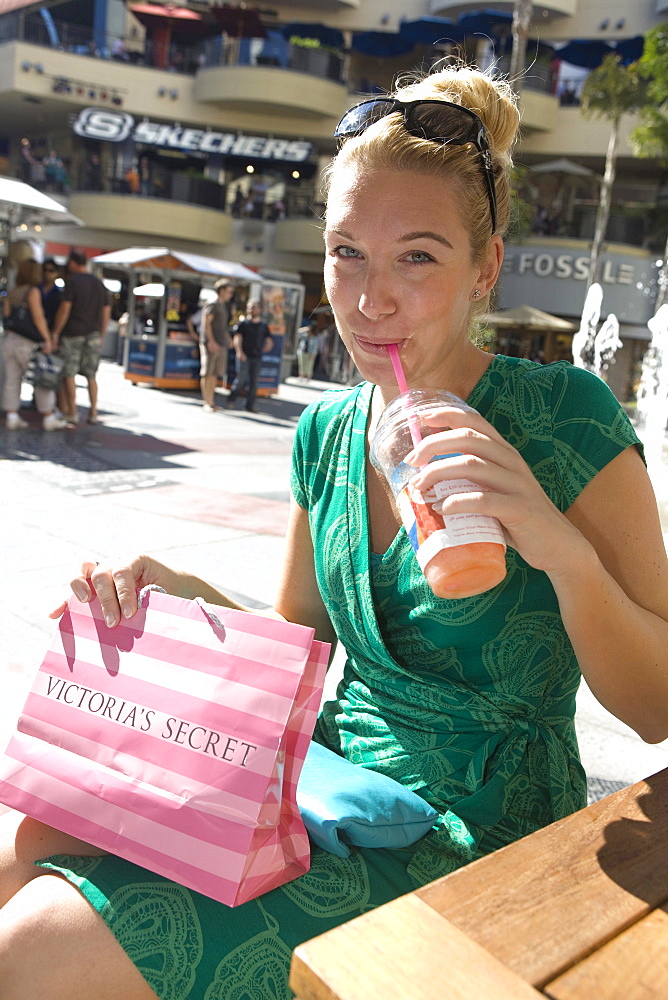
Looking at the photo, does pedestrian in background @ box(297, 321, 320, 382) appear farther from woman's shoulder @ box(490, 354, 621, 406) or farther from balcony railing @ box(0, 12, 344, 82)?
woman's shoulder @ box(490, 354, 621, 406)

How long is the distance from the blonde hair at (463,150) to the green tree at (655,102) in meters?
19.6

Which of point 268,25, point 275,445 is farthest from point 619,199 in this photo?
point 275,445

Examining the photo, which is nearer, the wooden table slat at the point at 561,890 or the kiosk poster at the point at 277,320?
the wooden table slat at the point at 561,890

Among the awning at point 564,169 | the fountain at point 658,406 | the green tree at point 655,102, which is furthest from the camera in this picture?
the awning at point 564,169

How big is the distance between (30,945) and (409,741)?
658mm

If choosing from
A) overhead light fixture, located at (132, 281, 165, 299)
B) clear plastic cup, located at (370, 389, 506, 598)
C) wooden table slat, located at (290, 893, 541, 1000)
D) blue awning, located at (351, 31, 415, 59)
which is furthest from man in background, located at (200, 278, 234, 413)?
blue awning, located at (351, 31, 415, 59)

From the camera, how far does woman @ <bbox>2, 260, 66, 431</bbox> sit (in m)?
8.98

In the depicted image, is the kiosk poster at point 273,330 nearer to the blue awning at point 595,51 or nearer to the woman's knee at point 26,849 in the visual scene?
the woman's knee at point 26,849

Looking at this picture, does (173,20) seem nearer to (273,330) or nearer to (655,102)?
(655,102)

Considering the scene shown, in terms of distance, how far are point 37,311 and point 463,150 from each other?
8517 millimetres

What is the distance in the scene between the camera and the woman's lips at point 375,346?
1431mm

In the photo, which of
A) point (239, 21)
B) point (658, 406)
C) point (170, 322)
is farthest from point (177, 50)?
point (658, 406)

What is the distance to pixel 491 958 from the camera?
773mm

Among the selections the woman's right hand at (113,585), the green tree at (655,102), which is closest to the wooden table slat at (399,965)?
the woman's right hand at (113,585)
